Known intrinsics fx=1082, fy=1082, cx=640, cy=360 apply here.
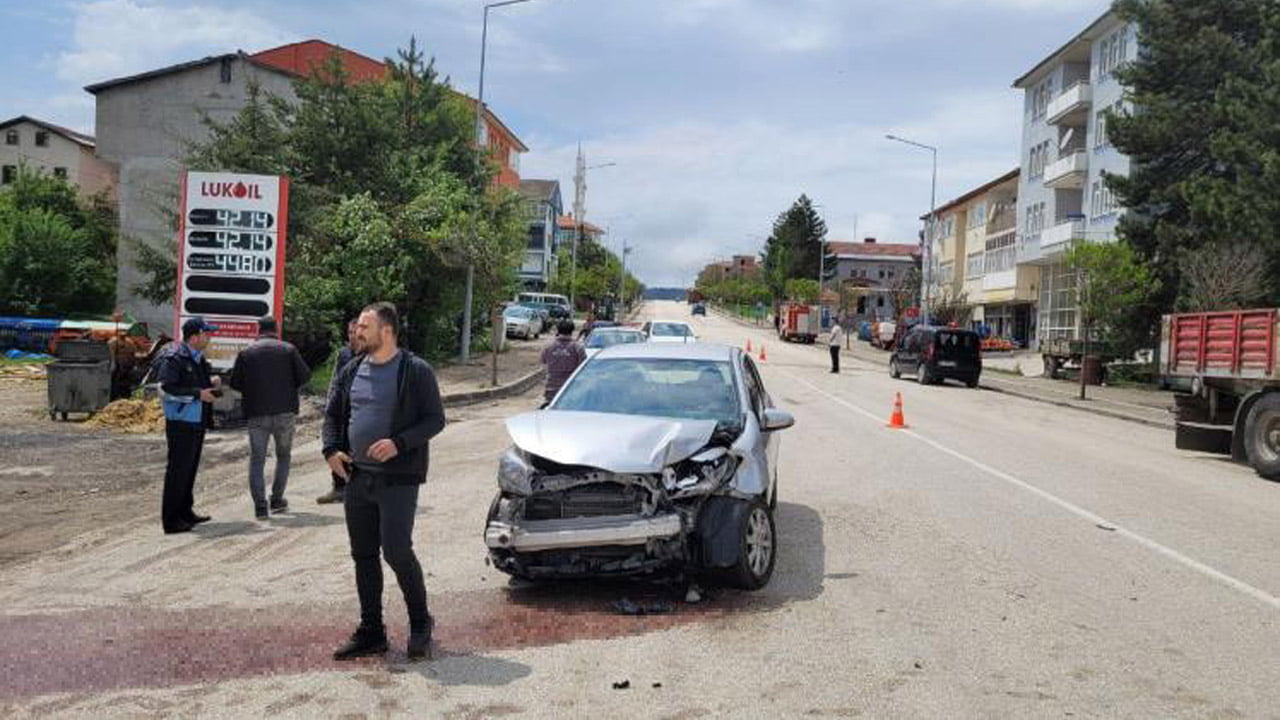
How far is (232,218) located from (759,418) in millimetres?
11558

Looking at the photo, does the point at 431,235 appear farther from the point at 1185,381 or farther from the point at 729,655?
the point at 729,655

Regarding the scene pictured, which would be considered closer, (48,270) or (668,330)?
(668,330)

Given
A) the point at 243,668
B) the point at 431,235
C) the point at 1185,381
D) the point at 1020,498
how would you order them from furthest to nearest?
the point at 431,235 → the point at 1185,381 → the point at 1020,498 → the point at 243,668

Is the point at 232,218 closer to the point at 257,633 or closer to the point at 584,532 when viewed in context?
the point at 257,633

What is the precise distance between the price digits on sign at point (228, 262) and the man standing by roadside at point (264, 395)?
744cm

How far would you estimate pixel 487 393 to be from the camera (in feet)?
77.1

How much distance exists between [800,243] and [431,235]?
99495 mm

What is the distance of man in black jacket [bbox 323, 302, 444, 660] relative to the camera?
5297mm

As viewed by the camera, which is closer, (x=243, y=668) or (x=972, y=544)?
(x=243, y=668)

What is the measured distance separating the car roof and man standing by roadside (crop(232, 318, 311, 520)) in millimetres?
2934

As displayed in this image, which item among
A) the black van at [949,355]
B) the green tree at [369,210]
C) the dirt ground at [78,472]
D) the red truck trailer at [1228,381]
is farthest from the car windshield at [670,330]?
the red truck trailer at [1228,381]

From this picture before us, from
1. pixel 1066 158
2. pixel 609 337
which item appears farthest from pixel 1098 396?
pixel 1066 158

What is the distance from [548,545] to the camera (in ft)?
20.6

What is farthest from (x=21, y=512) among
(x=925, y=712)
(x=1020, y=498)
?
(x=1020, y=498)
